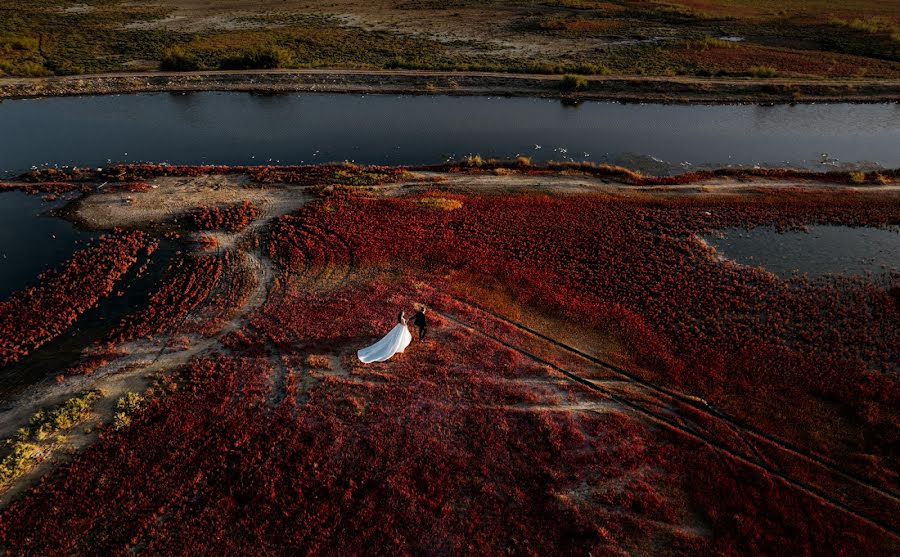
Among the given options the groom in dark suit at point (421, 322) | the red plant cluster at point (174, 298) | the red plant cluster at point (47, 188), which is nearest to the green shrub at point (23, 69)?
the red plant cluster at point (47, 188)

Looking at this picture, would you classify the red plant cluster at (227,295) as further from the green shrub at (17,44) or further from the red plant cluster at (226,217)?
the green shrub at (17,44)

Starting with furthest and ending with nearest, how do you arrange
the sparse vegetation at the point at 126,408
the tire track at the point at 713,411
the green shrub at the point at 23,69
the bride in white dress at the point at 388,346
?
the green shrub at the point at 23,69 < the bride in white dress at the point at 388,346 < the sparse vegetation at the point at 126,408 < the tire track at the point at 713,411

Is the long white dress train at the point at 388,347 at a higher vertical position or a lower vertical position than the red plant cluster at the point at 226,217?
lower

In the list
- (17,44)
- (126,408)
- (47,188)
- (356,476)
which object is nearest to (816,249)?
(356,476)

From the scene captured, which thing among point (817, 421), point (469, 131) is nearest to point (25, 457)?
point (817, 421)

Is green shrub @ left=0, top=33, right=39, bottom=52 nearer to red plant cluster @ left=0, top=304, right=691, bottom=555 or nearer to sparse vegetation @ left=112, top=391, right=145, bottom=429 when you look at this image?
sparse vegetation @ left=112, top=391, right=145, bottom=429

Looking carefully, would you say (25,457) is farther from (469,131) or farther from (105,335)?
(469,131)

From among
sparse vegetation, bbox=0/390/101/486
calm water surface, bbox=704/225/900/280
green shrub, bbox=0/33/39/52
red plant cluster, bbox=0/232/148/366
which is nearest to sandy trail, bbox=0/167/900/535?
sparse vegetation, bbox=0/390/101/486

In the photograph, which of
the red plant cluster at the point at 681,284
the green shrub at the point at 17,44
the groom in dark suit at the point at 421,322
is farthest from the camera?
the green shrub at the point at 17,44
